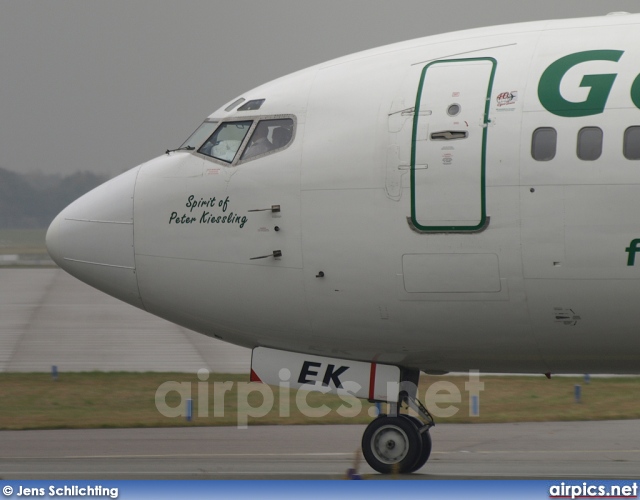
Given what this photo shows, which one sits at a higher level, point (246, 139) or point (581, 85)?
point (581, 85)

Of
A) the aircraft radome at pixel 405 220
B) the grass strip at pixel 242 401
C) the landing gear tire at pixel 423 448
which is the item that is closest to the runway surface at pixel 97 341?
the grass strip at pixel 242 401

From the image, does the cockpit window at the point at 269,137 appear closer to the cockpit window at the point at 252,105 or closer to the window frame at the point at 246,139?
the window frame at the point at 246,139

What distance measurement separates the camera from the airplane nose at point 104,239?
1210cm

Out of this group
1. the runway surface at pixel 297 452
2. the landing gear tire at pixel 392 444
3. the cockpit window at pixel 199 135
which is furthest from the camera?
the runway surface at pixel 297 452

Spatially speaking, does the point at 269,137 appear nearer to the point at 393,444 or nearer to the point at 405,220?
the point at 405,220

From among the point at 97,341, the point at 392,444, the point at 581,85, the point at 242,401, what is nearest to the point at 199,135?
the point at 392,444

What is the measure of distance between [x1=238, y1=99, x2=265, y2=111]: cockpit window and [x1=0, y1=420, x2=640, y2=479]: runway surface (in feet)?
14.2

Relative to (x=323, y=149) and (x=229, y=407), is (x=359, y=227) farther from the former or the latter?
(x=229, y=407)

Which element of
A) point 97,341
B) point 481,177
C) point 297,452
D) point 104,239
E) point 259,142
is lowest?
point 297,452

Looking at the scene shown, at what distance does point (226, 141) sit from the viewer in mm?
12156

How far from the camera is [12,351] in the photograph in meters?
27.9

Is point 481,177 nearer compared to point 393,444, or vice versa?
point 481,177

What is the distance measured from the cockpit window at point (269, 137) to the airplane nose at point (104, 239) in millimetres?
1474

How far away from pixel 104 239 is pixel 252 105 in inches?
89.8
